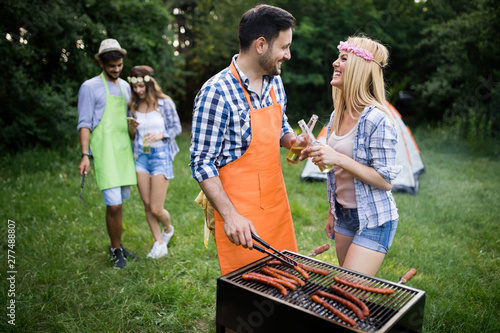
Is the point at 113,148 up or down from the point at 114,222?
up

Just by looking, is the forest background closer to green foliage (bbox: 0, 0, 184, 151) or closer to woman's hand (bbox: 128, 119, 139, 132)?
green foliage (bbox: 0, 0, 184, 151)

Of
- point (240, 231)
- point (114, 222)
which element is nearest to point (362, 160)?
point (240, 231)

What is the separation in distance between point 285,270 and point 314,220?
11.4ft

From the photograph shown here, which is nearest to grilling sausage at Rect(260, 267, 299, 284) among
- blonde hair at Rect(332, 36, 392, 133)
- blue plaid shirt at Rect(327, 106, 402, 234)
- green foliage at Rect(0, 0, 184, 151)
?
blue plaid shirt at Rect(327, 106, 402, 234)

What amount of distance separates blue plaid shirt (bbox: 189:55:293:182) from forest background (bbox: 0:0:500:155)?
324 centimetres

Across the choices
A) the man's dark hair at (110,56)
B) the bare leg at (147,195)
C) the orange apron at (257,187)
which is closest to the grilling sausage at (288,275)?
the orange apron at (257,187)

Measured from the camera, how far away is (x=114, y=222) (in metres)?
4.29

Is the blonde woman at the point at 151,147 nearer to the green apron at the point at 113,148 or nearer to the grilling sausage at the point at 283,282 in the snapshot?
the green apron at the point at 113,148

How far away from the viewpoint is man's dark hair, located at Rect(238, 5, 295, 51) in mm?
2410

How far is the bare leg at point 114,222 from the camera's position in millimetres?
4254

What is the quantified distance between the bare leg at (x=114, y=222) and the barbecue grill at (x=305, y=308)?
8.06 feet

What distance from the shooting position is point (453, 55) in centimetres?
1162

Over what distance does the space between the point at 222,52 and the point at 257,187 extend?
13.7 meters

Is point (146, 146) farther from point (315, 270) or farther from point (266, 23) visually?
point (315, 270)
